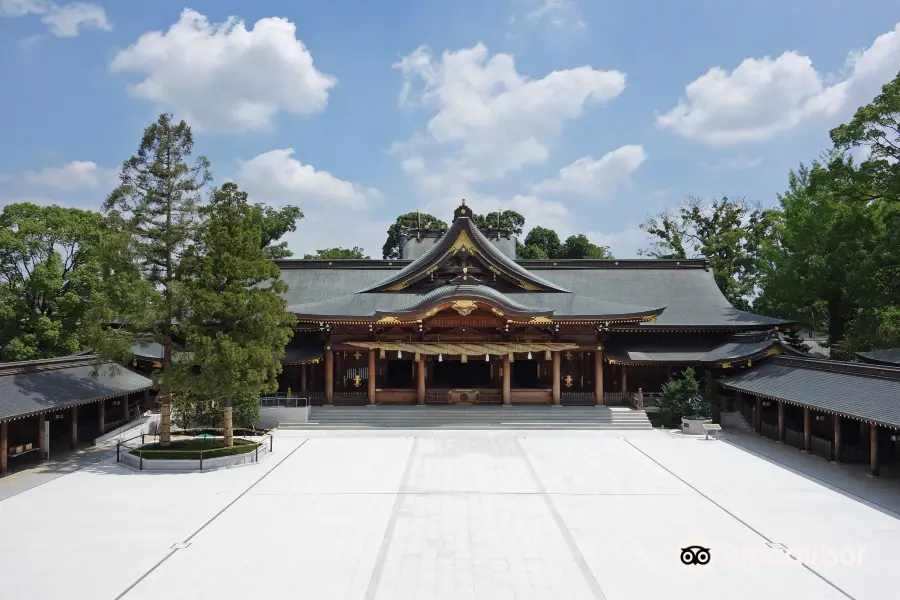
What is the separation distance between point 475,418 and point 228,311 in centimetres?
1219

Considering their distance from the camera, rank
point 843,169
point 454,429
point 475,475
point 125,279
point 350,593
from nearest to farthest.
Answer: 1. point 350,593
2. point 475,475
3. point 125,279
4. point 454,429
5. point 843,169

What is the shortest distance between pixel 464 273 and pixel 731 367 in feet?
44.4

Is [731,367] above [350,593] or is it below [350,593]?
above

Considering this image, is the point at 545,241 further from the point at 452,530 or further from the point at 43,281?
the point at 452,530

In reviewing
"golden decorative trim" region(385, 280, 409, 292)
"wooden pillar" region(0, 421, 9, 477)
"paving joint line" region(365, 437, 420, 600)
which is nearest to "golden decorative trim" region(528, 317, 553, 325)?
"golden decorative trim" region(385, 280, 409, 292)

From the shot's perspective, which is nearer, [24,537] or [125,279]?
[24,537]

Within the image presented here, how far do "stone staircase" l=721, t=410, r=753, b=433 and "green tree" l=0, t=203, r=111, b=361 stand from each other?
32.5m

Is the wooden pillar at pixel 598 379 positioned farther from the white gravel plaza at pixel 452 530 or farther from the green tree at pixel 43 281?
the green tree at pixel 43 281

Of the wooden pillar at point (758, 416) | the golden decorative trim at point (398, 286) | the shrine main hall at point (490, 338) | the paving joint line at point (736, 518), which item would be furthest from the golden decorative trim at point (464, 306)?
the wooden pillar at point (758, 416)

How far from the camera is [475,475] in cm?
1753

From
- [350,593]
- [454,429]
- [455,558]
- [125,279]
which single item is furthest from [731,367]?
[125,279]

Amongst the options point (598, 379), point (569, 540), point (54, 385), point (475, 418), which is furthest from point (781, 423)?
point (54, 385)

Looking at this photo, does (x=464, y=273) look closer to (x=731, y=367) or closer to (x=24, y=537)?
(x=731, y=367)

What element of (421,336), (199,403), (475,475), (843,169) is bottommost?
(475,475)
